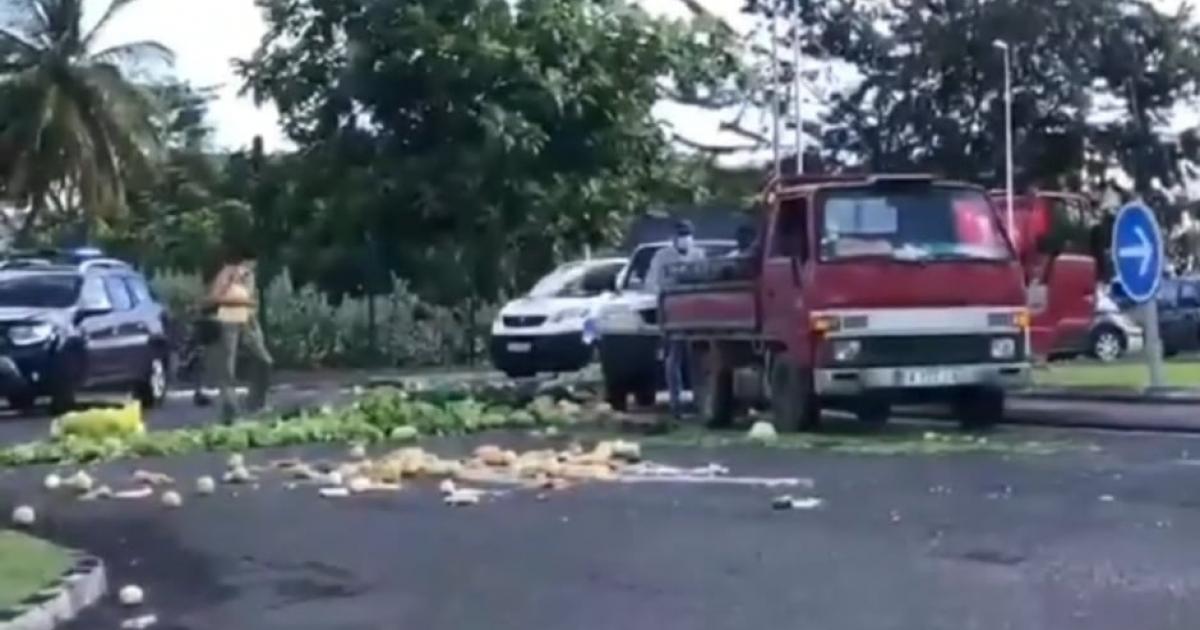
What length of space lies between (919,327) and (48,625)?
11.9m

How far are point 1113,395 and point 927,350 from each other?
5431 mm

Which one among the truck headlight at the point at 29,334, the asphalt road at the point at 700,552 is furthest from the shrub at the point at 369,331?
the asphalt road at the point at 700,552

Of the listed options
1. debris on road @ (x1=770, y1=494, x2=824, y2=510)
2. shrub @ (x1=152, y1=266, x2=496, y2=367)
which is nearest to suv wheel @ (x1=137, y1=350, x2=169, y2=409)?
shrub @ (x1=152, y1=266, x2=496, y2=367)

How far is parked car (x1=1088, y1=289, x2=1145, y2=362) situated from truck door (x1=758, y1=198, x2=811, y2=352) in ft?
74.4

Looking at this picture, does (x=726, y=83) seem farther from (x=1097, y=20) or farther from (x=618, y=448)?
(x=618, y=448)

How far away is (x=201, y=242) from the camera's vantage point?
51.0 m

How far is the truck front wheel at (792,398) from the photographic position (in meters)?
22.2

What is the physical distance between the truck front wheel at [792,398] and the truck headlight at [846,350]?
13.0 inches

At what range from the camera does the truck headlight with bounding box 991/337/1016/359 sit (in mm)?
22188

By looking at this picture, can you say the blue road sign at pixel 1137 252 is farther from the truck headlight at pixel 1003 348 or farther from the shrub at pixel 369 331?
Answer: the shrub at pixel 369 331

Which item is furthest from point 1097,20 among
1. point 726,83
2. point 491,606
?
point 491,606

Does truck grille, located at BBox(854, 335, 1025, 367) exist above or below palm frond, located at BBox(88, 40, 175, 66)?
below

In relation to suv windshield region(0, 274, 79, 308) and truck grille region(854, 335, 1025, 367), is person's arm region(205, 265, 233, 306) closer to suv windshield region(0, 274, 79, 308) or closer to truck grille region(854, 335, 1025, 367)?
suv windshield region(0, 274, 79, 308)

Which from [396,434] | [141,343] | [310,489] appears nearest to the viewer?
[310,489]
